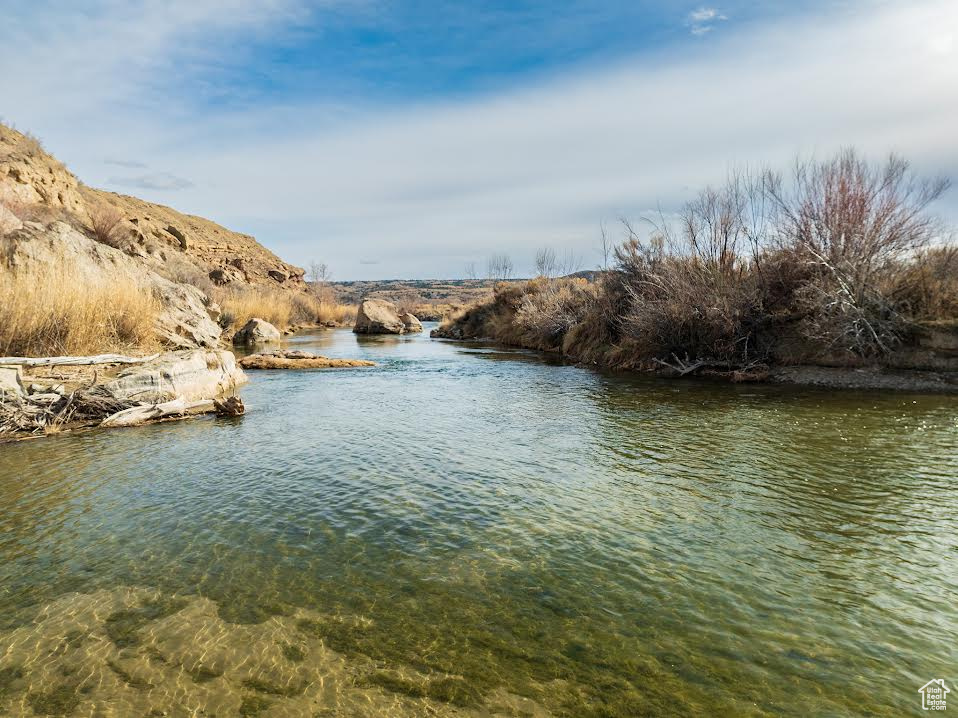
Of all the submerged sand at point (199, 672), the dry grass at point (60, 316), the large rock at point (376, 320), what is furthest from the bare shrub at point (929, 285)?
the large rock at point (376, 320)

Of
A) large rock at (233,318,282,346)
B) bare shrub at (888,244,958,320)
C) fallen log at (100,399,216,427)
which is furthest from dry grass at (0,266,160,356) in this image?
bare shrub at (888,244,958,320)

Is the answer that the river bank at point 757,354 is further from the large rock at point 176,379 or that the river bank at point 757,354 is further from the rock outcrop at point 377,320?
the rock outcrop at point 377,320

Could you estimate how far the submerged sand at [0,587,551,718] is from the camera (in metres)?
2.76

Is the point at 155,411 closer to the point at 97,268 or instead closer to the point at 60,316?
the point at 60,316

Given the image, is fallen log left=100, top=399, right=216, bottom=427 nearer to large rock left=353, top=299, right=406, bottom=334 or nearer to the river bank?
the river bank

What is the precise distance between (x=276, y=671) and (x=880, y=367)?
1574cm

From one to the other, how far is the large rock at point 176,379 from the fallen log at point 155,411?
217mm

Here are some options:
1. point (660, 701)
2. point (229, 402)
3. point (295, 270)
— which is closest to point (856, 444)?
point (660, 701)

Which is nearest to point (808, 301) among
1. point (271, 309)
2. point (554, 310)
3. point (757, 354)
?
point (757, 354)

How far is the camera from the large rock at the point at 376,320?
39406 millimetres

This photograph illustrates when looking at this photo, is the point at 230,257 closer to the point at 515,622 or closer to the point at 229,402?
the point at 229,402

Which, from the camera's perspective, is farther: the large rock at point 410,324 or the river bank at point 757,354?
the large rock at point 410,324

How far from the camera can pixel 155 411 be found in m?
9.22

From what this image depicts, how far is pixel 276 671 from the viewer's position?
305 cm
